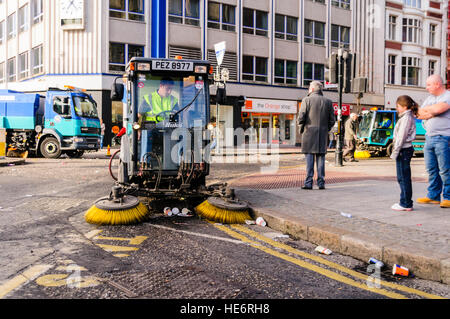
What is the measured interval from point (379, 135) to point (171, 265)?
63.1 ft

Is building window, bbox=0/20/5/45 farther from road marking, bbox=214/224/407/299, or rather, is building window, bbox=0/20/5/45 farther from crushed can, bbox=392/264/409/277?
crushed can, bbox=392/264/409/277

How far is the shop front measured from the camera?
1227 inches

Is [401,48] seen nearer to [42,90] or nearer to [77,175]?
[42,90]

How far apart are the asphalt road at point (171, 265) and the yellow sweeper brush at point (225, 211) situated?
0.62ft

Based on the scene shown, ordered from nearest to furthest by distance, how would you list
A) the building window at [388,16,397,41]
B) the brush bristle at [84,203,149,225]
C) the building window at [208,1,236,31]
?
1. the brush bristle at [84,203,149,225]
2. the building window at [208,1,236,31]
3. the building window at [388,16,397,41]

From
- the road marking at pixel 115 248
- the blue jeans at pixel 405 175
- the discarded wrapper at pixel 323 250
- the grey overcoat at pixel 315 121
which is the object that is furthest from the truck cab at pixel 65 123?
the discarded wrapper at pixel 323 250

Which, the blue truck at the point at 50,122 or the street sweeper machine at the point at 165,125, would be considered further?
the blue truck at the point at 50,122

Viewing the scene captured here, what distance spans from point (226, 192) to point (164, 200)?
67.0 inches

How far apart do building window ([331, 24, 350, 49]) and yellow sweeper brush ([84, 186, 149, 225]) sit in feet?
109

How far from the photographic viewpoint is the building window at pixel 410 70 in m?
39.1

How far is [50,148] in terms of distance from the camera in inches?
728

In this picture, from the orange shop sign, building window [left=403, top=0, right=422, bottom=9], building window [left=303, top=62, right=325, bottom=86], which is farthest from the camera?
building window [left=403, top=0, right=422, bottom=9]

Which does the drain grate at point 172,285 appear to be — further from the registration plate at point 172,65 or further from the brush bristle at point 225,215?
the registration plate at point 172,65

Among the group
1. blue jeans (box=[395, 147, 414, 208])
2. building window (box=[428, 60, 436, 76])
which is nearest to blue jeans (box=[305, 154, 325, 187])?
blue jeans (box=[395, 147, 414, 208])
